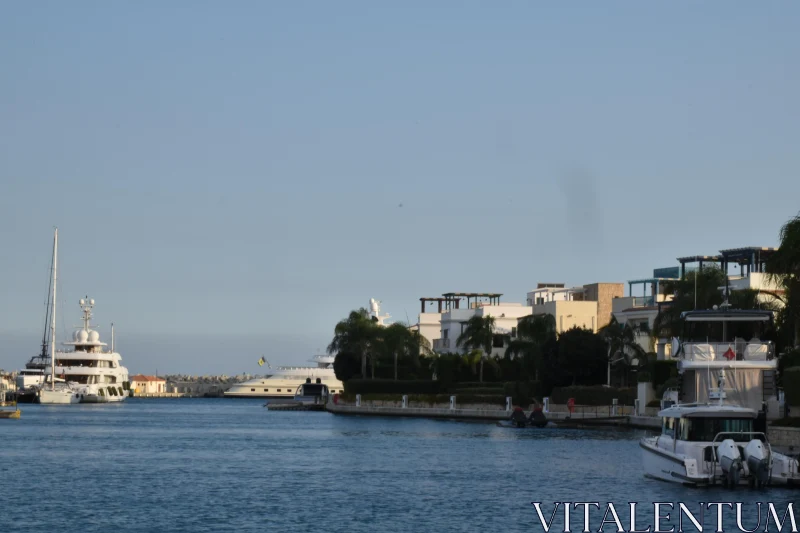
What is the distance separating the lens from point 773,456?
41.8 meters

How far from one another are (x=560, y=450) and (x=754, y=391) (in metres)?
10.5

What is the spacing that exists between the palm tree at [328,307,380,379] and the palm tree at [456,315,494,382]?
35.5 ft

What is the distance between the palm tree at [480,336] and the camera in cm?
13088

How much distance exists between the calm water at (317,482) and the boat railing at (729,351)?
5790 mm

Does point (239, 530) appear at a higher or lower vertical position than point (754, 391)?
lower

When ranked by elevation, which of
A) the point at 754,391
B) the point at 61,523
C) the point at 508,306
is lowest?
the point at 61,523

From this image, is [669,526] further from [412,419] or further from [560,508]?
[412,419]

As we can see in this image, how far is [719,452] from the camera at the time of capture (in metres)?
41.8

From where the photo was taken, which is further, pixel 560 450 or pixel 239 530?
pixel 560 450

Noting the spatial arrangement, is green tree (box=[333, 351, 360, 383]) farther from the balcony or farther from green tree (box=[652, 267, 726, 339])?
green tree (box=[652, 267, 726, 339])

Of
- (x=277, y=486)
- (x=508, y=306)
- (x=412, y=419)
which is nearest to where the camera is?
(x=277, y=486)

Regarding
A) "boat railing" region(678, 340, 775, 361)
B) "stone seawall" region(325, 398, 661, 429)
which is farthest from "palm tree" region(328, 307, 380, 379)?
"boat railing" region(678, 340, 775, 361)

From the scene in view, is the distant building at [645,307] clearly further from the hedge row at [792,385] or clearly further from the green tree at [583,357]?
the hedge row at [792,385]

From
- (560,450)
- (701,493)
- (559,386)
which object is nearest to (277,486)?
(701,493)
